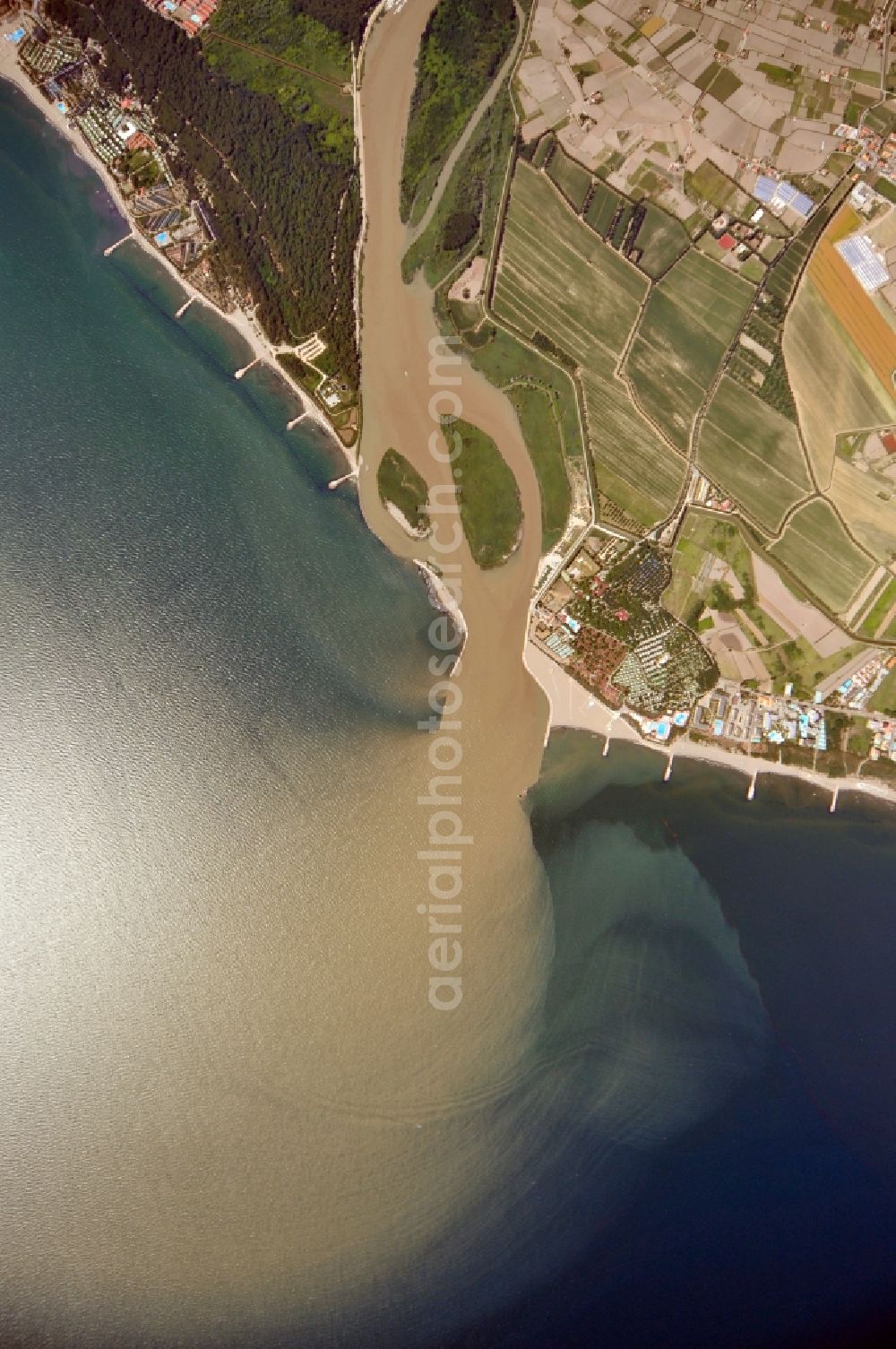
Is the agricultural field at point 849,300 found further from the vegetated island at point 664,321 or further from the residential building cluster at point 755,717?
the residential building cluster at point 755,717

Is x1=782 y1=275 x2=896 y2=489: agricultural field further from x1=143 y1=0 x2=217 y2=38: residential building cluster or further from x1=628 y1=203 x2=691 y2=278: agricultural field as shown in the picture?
x1=143 y1=0 x2=217 y2=38: residential building cluster

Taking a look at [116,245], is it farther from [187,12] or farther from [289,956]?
[289,956]

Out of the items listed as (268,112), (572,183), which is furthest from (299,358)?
(572,183)

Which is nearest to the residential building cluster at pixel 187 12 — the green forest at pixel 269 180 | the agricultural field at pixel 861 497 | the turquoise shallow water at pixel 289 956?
the green forest at pixel 269 180

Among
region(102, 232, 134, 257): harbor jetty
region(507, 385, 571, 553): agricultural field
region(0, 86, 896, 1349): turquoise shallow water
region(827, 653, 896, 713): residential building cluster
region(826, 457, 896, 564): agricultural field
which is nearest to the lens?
region(0, 86, 896, 1349): turquoise shallow water

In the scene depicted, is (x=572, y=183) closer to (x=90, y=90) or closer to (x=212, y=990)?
(x=90, y=90)

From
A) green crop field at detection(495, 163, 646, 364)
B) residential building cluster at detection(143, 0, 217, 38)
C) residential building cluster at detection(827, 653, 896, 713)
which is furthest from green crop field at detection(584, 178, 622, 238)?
residential building cluster at detection(827, 653, 896, 713)
